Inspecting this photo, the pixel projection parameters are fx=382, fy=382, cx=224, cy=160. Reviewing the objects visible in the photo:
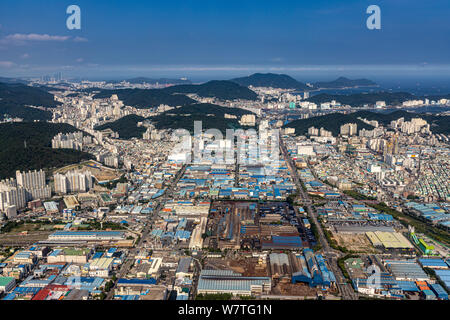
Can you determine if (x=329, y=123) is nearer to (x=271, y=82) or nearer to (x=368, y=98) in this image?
(x=368, y=98)

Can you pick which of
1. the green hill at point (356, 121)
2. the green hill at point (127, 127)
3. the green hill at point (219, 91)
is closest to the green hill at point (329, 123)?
the green hill at point (356, 121)

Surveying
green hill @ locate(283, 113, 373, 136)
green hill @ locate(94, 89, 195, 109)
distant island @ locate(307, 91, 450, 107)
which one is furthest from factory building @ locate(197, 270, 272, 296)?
distant island @ locate(307, 91, 450, 107)

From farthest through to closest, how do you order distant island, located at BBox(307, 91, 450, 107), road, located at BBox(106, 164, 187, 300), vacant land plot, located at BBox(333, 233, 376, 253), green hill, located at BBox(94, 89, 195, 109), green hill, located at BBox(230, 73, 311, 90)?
green hill, located at BBox(230, 73, 311, 90) < distant island, located at BBox(307, 91, 450, 107) < green hill, located at BBox(94, 89, 195, 109) < vacant land plot, located at BBox(333, 233, 376, 253) < road, located at BBox(106, 164, 187, 300)

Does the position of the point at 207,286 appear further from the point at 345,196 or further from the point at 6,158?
the point at 6,158

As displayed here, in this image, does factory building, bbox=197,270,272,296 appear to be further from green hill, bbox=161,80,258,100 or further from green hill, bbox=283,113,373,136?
green hill, bbox=161,80,258,100

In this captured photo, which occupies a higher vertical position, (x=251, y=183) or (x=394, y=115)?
(x=394, y=115)
